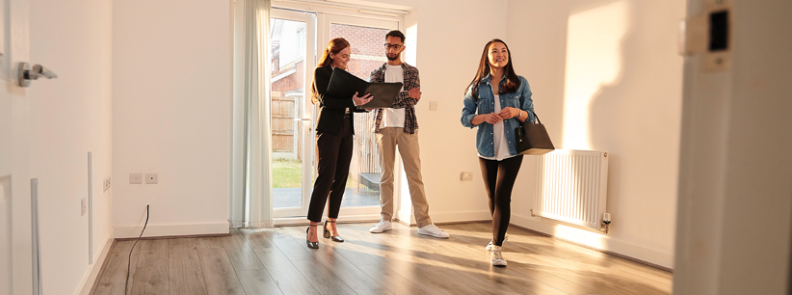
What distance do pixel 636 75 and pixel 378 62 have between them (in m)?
2.06

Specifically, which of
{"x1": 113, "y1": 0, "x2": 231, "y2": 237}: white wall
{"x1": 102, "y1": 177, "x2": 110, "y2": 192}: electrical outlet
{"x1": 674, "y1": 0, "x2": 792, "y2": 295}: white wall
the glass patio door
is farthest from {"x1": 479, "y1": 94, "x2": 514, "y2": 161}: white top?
{"x1": 674, "y1": 0, "x2": 792, "y2": 295}: white wall

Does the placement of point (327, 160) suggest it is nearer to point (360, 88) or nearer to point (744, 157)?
point (360, 88)

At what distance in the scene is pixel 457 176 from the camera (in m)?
4.37

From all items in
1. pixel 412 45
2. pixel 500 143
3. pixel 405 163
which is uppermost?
pixel 412 45

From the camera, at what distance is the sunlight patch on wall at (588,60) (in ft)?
11.0

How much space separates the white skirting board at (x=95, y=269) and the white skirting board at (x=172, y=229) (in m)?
0.19

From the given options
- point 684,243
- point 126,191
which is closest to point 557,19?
point 126,191

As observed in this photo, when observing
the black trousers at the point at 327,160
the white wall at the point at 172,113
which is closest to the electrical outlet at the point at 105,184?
the white wall at the point at 172,113

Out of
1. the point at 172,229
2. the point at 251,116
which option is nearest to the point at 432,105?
the point at 251,116

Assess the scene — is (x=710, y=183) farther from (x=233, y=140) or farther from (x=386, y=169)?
(x=233, y=140)

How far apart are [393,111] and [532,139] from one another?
125 cm

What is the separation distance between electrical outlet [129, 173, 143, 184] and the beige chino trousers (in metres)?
1.67

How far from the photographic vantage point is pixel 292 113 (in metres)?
4.12

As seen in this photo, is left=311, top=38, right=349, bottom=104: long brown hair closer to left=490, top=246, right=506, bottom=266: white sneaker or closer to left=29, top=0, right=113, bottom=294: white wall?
left=29, top=0, right=113, bottom=294: white wall
